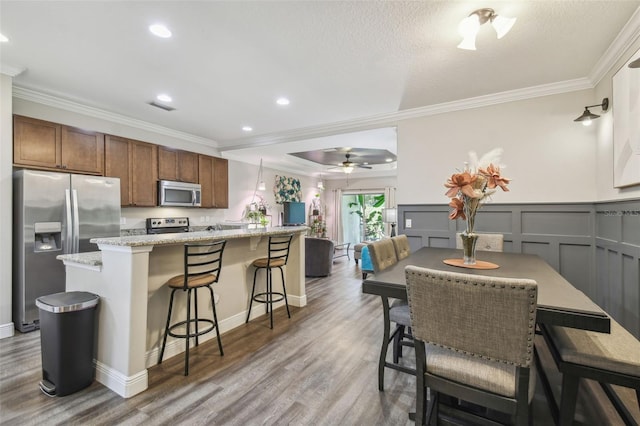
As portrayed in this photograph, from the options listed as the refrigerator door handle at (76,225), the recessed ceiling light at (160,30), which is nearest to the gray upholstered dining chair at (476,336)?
the recessed ceiling light at (160,30)

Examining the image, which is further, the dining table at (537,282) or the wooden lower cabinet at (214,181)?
the wooden lower cabinet at (214,181)

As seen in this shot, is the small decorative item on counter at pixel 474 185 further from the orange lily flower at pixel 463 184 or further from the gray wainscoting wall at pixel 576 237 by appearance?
the gray wainscoting wall at pixel 576 237

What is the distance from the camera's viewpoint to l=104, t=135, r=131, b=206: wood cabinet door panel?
397 centimetres

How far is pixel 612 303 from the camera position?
2.66 m

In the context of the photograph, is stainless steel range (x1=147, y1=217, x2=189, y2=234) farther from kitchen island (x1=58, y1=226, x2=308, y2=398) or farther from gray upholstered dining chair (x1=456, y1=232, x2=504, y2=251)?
gray upholstered dining chair (x1=456, y1=232, x2=504, y2=251)

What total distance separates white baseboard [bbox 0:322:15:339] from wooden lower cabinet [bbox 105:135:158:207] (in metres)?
1.81

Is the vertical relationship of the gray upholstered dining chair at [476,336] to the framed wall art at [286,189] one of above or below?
below

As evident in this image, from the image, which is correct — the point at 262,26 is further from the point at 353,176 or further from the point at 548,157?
the point at 353,176

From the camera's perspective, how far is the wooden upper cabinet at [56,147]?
3.17 m

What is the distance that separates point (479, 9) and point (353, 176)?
7.61 m

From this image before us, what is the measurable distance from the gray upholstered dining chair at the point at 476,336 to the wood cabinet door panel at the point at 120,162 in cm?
435

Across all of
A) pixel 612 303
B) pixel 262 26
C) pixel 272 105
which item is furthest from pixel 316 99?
pixel 612 303

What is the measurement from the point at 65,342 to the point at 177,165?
347cm

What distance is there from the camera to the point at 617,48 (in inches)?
94.1
